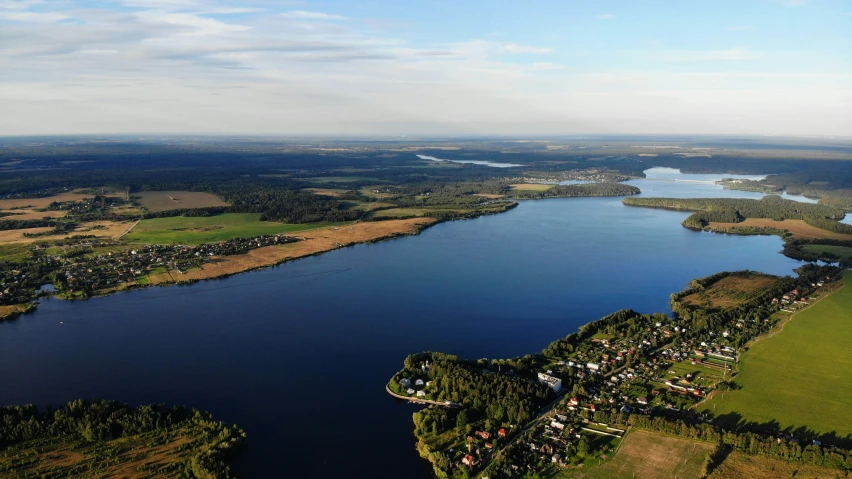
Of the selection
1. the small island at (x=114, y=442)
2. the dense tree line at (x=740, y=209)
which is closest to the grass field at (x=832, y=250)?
the dense tree line at (x=740, y=209)

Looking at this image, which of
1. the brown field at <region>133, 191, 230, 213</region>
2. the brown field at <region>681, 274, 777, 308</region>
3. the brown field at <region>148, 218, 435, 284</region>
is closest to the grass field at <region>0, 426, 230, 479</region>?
the brown field at <region>148, 218, 435, 284</region>

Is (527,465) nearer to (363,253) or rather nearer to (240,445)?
(240,445)

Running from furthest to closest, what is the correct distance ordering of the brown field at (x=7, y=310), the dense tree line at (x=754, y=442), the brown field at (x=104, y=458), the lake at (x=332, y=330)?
the brown field at (x=7, y=310) < the lake at (x=332, y=330) < the dense tree line at (x=754, y=442) < the brown field at (x=104, y=458)

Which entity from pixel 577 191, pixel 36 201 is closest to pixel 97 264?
pixel 36 201

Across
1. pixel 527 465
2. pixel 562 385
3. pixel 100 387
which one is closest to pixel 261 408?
pixel 100 387

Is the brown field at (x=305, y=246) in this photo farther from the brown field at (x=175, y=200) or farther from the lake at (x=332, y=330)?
the brown field at (x=175, y=200)

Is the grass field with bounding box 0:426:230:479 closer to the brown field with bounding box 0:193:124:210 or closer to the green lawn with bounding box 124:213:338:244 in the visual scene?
the green lawn with bounding box 124:213:338:244
